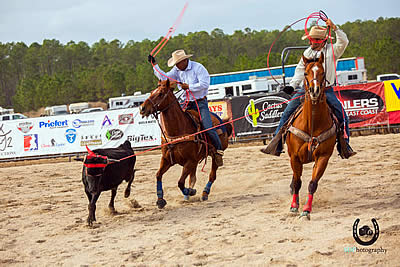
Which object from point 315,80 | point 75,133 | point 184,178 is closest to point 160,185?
point 184,178

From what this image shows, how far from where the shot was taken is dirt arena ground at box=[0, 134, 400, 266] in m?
4.80

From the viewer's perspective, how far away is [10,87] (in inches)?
3912

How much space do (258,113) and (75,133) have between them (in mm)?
7133

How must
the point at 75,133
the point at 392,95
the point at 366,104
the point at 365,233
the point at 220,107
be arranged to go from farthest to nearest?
the point at 220,107 → the point at 75,133 → the point at 366,104 → the point at 392,95 → the point at 365,233

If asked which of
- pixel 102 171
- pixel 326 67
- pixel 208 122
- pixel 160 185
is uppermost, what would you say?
pixel 326 67

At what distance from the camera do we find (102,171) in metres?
6.95

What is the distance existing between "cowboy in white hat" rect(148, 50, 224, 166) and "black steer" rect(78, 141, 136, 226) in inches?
59.6

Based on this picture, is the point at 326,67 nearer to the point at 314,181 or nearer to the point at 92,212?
the point at 314,181

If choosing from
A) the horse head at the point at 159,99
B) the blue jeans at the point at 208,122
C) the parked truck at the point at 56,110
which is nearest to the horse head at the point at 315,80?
the horse head at the point at 159,99

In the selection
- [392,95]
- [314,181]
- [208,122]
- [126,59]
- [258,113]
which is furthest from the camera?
[126,59]

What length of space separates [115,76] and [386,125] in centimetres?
5645

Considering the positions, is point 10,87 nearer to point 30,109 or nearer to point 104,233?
point 30,109

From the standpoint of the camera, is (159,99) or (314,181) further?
(159,99)

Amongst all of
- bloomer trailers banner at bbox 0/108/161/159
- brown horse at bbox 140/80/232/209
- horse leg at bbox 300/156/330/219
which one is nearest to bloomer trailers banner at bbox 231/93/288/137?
bloomer trailers banner at bbox 0/108/161/159
